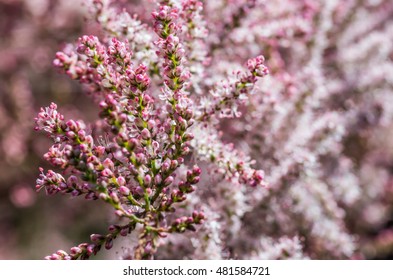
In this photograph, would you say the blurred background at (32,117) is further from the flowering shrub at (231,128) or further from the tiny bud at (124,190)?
the tiny bud at (124,190)

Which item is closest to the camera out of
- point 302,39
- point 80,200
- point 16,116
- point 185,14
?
point 185,14

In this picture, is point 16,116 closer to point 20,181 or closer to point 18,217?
point 20,181

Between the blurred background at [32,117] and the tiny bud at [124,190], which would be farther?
the blurred background at [32,117]

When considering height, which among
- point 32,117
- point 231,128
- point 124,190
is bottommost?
point 124,190

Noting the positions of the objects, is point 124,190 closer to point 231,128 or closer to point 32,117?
point 231,128

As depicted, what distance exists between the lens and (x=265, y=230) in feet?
7.34

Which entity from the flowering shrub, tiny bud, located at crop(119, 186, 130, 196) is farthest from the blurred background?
tiny bud, located at crop(119, 186, 130, 196)

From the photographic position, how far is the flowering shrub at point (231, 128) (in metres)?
1.37

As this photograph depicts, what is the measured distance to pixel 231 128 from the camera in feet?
7.68

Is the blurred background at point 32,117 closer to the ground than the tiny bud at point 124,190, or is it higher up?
higher up

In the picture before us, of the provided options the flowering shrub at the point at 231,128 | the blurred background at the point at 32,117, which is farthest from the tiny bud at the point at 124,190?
the blurred background at the point at 32,117

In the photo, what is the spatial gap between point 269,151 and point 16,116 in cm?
212

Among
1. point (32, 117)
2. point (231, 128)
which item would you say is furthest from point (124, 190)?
point (32, 117)

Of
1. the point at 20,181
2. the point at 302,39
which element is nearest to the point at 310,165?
the point at 302,39
